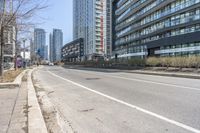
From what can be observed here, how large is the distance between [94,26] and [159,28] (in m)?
80.0

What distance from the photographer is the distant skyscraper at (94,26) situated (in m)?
140

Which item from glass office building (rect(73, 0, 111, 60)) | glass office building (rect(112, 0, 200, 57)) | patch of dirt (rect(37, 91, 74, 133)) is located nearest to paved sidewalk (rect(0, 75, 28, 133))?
patch of dirt (rect(37, 91, 74, 133))

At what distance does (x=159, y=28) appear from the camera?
64750mm

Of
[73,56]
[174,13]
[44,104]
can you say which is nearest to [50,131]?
[44,104]

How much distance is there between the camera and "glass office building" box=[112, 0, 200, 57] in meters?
51.6

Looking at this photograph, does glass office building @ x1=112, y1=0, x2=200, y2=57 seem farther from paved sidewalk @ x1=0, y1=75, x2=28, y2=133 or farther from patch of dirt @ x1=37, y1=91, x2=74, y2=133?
patch of dirt @ x1=37, y1=91, x2=74, y2=133

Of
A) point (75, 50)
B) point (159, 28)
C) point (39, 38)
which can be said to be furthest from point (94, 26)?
point (159, 28)

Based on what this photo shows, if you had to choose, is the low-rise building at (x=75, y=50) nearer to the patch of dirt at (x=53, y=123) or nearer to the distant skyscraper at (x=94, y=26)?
the distant skyscraper at (x=94, y=26)

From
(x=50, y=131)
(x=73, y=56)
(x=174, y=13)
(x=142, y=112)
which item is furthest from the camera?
(x=73, y=56)

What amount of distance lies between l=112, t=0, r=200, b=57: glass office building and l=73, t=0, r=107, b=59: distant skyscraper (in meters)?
42.5

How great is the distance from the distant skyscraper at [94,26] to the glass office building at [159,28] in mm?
42491

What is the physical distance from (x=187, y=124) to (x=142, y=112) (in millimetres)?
1609

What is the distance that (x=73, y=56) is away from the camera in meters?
173

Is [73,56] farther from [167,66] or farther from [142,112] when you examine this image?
[142,112]
